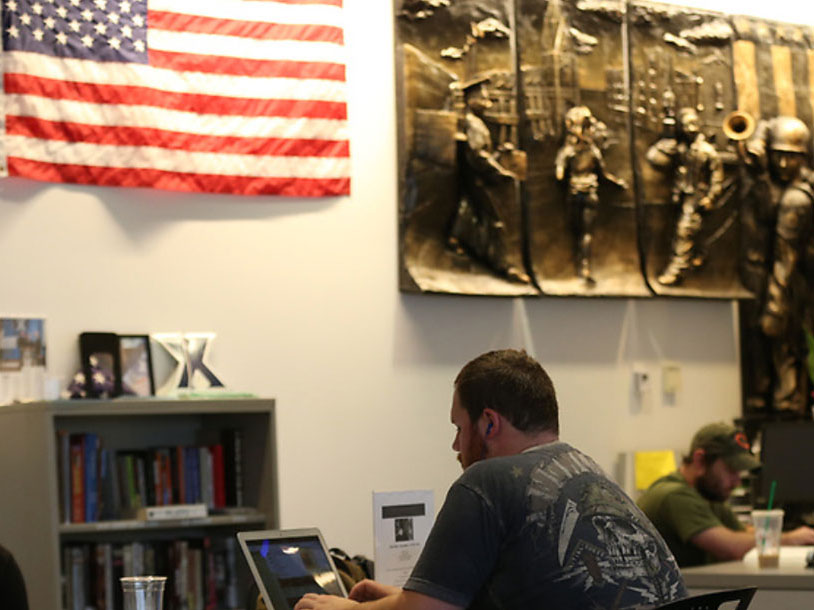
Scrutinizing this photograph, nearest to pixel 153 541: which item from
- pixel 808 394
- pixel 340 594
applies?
pixel 340 594

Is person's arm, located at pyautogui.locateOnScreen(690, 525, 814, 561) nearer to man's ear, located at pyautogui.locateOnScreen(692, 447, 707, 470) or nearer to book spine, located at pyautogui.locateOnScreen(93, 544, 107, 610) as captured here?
man's ear, located at pyautogui.locateOnScreen(692, 447, 707, 470)

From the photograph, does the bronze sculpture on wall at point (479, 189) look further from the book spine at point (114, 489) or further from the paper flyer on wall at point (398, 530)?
the paper flyer on wall at point (398, 530)

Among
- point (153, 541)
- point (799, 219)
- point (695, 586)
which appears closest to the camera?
point (695, 586)

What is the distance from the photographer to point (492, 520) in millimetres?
2600

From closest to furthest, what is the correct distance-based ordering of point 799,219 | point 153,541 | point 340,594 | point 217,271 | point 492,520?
point 492,520, point 340,594, point 153,541, point 217,271, point 799,219

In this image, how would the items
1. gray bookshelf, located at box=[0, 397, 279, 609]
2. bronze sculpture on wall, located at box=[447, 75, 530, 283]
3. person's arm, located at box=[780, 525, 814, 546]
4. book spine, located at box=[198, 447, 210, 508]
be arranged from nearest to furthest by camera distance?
gray bookshelf, located at box=[0, 397, 279, 609]
book spine, located at box=[198, 447, 210, 508]
person's arm, located at box=[780, 525, 814, 546]
bronze sculpture on wall, located at box=[447, 75, 530, 283]

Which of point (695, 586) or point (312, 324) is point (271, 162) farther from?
point (695, 586)

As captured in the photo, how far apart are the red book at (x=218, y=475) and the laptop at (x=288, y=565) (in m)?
A: 2.02

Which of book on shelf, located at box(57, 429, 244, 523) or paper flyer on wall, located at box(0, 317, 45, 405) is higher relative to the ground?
paper flyer on wall, located at box(0, 317, 45, 405)

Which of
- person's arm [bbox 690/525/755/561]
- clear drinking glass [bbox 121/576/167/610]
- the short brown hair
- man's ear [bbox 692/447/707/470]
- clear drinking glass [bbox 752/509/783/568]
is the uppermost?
the short brown hair

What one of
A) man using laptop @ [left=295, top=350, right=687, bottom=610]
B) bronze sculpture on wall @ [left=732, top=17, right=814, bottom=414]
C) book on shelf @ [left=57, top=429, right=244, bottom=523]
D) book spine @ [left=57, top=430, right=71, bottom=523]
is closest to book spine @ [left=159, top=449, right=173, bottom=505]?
book on shelf @ [left=57, top=429, right=244, bottom=523]

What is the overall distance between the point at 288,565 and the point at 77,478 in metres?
1.96

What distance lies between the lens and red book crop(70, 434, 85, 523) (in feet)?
15.0

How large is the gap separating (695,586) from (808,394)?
2796 mm
